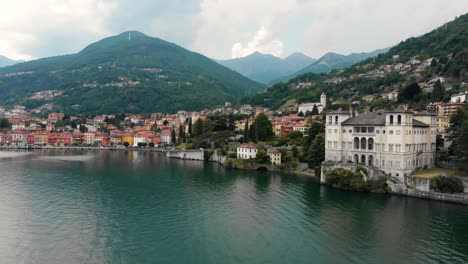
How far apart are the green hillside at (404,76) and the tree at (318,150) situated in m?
25.5

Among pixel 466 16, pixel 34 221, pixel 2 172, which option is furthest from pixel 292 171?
pixel 466 16

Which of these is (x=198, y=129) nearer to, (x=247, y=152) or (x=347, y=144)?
(x=247, y=152)

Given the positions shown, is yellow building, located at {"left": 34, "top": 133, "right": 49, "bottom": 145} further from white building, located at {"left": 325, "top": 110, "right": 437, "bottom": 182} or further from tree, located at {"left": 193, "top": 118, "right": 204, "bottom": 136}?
white building, located at {"left": 325, "top": 110, "right": 437, "bottom": 182}

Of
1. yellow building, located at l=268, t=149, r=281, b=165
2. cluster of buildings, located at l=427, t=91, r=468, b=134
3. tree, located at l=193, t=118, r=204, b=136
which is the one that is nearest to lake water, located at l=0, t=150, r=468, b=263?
yellow building, located at l=268, t=149, r=281, b=165

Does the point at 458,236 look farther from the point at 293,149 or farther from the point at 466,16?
the point at 466,16

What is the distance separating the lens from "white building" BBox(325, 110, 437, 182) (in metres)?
34.8

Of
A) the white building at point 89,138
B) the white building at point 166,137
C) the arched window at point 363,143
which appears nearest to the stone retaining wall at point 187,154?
the white building at point 166,137

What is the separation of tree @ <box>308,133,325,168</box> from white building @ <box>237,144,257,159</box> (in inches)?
425

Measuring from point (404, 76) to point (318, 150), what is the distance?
200 feet

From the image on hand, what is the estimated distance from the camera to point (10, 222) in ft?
83.6

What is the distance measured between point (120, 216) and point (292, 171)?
27.3m

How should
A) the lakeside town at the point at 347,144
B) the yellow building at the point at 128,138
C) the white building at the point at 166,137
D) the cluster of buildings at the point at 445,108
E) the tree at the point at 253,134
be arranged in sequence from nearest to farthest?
1. the lakeside town at the point at 347,144
2. the cluster of buildings at the point at 445,108
3. the tree at the point at 253,134
4. the white building at the point at 166,137
5. the yellow building at the point at 128,138

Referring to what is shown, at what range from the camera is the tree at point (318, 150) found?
44688 mm

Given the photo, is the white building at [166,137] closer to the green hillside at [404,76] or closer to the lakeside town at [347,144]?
the lakeside town at [347,144]
